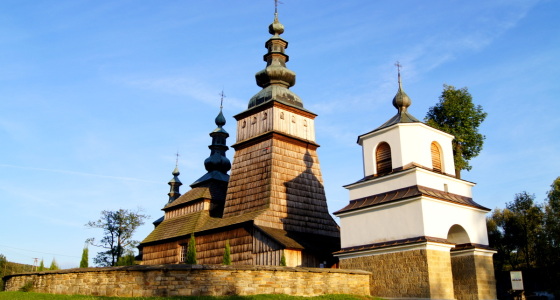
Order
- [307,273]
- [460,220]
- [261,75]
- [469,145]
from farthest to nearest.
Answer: [261,75], [469,145], [460,220], [307,273]

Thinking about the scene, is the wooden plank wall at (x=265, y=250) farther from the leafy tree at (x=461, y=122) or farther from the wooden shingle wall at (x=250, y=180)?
the leafy tree at (x=461, y=122)

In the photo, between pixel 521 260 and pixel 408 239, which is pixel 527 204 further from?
pixel 408 239

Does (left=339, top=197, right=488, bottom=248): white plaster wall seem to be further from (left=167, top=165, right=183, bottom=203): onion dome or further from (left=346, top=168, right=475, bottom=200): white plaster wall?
(left=167, top=165, right=183, bottom=203): onion dome

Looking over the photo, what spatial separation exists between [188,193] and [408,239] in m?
21.8

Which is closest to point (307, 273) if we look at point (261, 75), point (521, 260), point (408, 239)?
point (408, 239)

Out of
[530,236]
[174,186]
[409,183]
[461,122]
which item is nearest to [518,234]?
[530,236]

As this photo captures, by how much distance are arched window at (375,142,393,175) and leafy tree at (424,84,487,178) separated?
8075 millimetres

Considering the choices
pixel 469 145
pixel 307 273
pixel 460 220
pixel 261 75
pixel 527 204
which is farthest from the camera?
pixel 527 204

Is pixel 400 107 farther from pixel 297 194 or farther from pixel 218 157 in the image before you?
pixel 218 157

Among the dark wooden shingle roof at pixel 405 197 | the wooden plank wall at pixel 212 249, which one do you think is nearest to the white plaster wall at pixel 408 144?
the dark wooden shingle roof at pixel 405 197

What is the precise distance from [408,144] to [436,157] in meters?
1.72

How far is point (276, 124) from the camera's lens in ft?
95.0

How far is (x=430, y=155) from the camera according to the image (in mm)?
19188

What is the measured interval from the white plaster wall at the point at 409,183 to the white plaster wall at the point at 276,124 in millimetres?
10062
